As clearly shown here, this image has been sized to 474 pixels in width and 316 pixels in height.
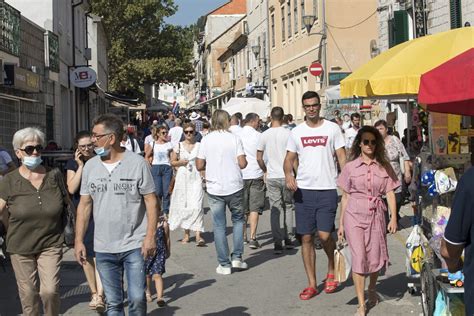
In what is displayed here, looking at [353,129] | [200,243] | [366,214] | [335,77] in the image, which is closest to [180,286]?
[366,214]

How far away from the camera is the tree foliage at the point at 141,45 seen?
51062 millimetres

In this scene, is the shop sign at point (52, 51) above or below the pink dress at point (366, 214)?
above

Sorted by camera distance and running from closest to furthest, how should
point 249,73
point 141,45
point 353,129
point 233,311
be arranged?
1. point 233,311
2. point 353,129
3. point 249,73
4. point 141,45

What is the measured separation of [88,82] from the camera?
78.0ft

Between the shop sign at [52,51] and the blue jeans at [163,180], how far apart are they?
7.18m

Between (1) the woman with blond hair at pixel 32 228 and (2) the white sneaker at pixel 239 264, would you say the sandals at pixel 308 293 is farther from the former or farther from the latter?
(1) the woman with blond hair at pixel 32 228

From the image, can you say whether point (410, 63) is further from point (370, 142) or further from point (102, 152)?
point (102, 152)

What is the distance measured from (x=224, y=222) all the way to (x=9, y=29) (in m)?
8.16

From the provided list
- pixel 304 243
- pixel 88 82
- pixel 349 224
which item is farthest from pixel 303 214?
pixel 88 82

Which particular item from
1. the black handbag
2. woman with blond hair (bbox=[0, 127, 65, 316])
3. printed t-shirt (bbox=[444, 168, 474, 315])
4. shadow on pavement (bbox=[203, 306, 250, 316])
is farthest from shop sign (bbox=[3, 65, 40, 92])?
printed t-shirt (bbox=[444, 168, 474, 315])

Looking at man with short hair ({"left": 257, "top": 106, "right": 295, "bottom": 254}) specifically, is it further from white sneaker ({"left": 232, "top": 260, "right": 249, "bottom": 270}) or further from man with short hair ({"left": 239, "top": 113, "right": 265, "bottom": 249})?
white sneaker ({"left": 232, "top": 260, "right": 249, "bottom": 270})

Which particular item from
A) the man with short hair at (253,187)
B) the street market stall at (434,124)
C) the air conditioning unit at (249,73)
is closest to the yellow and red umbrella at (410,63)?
the street market stall at (434,124)

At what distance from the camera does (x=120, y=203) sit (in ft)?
18.5

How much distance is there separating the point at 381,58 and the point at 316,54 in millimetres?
22159
